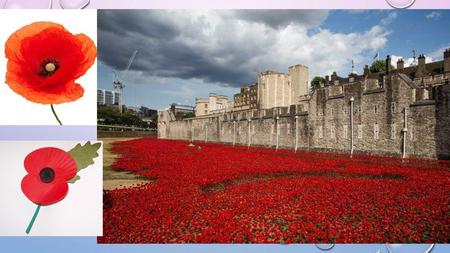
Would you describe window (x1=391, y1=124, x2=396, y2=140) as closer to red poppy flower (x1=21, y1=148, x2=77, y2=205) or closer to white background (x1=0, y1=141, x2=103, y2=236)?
white background (x1=0, y1=141, x2=103, y2=236)

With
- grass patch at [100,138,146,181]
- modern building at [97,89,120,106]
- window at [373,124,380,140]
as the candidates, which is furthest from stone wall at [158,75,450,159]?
modern building at [97,89,120,106]

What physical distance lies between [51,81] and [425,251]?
7.30m

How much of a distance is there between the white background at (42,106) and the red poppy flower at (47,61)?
0.11 meters

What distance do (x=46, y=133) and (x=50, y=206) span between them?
142cm

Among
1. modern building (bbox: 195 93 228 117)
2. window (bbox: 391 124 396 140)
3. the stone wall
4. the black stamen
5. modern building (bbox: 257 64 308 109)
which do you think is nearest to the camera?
the black stamen

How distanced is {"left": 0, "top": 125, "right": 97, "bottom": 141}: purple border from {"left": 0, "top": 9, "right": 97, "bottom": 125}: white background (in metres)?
0.10

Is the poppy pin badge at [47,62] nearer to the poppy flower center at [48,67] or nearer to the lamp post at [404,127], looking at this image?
the poppy flower center at [48,67]

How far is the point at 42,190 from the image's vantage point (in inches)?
222

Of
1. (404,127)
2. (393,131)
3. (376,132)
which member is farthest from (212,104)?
(404,127)

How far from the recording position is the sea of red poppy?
5.30 m

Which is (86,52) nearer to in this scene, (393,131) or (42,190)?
(42,190)

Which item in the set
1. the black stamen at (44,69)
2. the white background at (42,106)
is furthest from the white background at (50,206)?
the black stamen at (44,69)

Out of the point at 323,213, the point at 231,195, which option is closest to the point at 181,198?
the point at 231,195

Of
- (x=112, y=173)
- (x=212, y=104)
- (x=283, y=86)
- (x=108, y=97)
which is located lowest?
(x=112, y=173)
